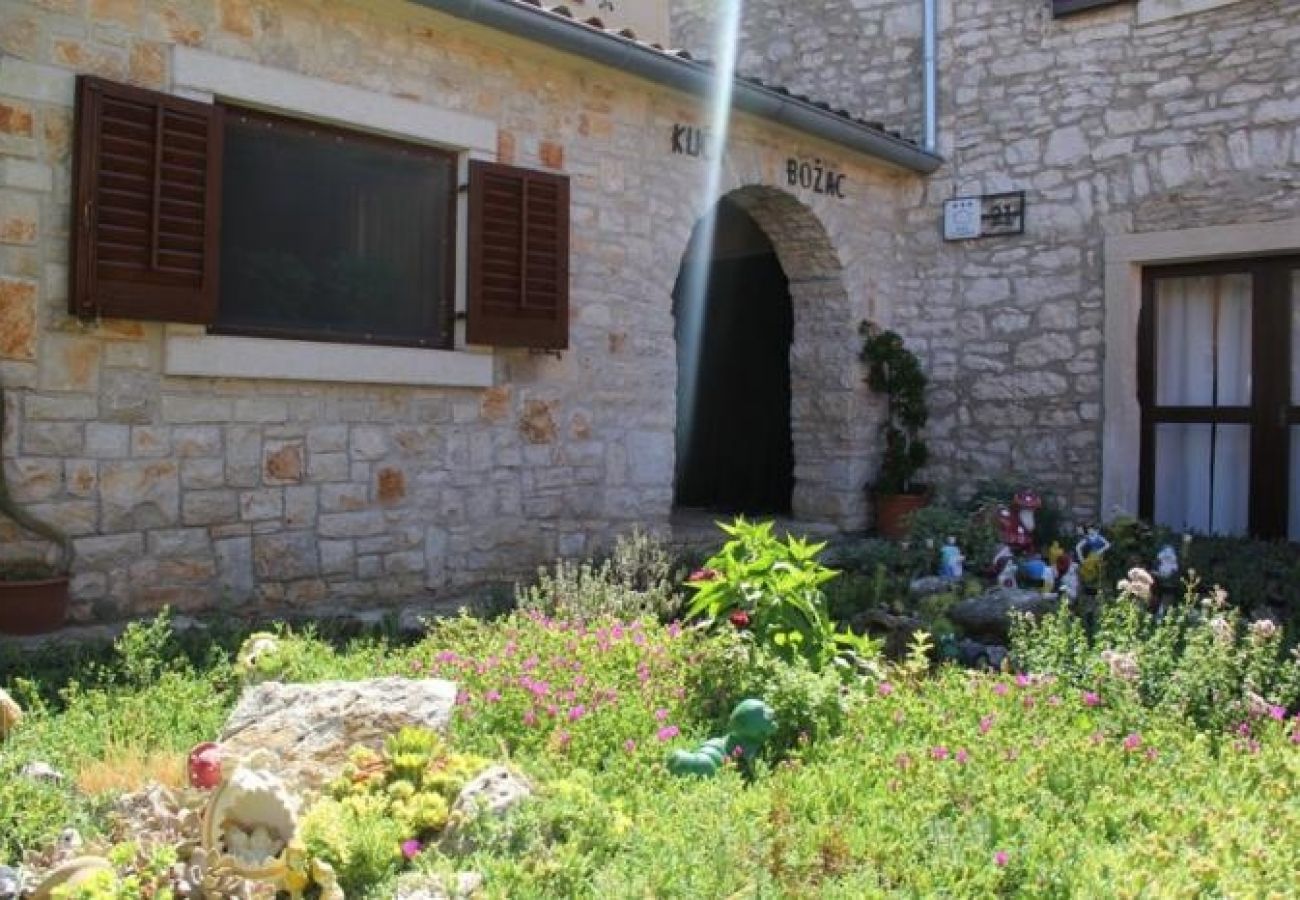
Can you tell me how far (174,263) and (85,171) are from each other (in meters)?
0.48

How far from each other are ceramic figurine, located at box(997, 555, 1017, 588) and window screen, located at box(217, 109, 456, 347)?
127 inches

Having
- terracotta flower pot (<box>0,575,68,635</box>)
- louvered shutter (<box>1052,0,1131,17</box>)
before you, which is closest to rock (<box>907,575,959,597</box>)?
terracotta flower pot (<box>0,575,68,635</box>)

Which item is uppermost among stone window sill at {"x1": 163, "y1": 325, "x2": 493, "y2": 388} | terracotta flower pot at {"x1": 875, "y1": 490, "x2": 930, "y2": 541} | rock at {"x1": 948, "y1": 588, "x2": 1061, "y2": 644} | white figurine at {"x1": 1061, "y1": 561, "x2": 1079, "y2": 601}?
stone window sill at {"x1": 163, "y1": 325, "x2": 493, "y2": 388}

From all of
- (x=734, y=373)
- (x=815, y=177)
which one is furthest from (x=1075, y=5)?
(x=734, y=373)

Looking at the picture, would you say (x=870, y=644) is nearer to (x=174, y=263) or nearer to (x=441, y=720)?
(x=441, y=720)

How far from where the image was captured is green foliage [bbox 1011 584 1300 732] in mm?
3946

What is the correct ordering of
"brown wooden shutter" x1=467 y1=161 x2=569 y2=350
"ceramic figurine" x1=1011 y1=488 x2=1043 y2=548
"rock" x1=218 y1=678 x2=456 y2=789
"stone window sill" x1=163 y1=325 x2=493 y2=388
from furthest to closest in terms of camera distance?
"ceramic figurine" x1=1011 y1=488 x2=1043 y2=548 < "brown wooden shutter" x1=467 y1=161 x2=569 y2=350 < "stone window sill" x1=163 y1=325 x2=493 y2=388 < "rock" x1=218 y1=678 x2=456 y2=789

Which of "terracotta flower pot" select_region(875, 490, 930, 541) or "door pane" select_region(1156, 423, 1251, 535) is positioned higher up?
"door pane" select_region(1156, 423, 1251, 535)

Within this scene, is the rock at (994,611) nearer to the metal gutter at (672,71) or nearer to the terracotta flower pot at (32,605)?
the metal gutter at (672,71)

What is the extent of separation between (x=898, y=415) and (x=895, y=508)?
2.42 feet

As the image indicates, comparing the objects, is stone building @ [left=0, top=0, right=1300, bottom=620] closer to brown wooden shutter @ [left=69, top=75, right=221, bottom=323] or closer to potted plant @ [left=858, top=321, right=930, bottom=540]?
brown wooden shutter @ [left=69, top=75, right=221, bottom=323]

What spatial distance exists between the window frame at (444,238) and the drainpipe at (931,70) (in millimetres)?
4218

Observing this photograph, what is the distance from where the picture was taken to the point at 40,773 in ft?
10.4

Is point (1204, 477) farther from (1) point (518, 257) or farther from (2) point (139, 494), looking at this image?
(2) point (139, 494)
